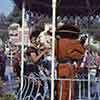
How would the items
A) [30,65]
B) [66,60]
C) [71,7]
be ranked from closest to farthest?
[66,60]
[30,65]
[71,7]

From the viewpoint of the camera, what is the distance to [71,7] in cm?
1134

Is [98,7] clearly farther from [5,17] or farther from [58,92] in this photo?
[5,17]

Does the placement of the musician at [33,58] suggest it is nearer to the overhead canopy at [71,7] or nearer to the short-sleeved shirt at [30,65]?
the short-sleeved shirt at [30,65]

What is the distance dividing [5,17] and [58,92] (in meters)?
16.2

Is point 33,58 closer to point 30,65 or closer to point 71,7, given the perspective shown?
point 30,65

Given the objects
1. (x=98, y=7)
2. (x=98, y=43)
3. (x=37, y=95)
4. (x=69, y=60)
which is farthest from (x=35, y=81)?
(x=98, y=43)

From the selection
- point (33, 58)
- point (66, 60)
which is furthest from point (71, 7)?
point (66, 60)

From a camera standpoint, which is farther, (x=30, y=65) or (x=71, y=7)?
(x=71, y=7)

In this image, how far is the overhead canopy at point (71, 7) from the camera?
10434 millimetres

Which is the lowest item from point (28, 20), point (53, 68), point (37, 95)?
point (37, 95)

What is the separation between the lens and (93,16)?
11.3 metres

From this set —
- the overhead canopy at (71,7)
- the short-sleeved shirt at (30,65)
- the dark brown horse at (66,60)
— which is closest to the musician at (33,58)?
the short-sleeved shirt at (30,65)

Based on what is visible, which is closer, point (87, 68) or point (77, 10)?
point (87, 68)

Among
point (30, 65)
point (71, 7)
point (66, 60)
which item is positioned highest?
point (71, 7)
